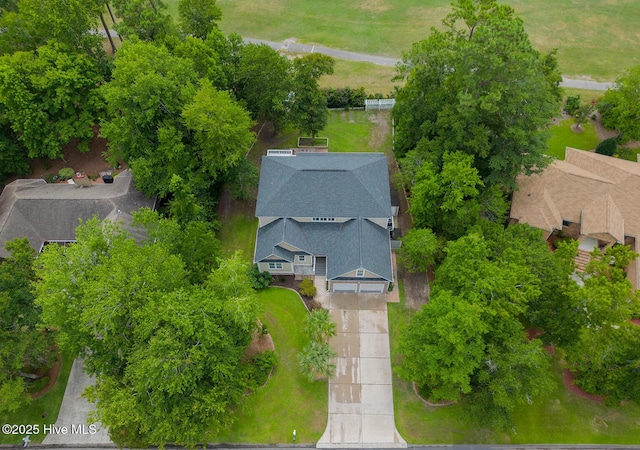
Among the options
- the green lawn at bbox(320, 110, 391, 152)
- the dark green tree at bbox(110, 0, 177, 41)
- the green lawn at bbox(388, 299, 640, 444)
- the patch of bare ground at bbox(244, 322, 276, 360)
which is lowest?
the green lawn at bbox(388, 299, 640, 444)

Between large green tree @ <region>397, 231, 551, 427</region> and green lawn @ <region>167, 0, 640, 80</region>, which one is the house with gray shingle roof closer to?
large green tree @ <region>397, 231, 551, 427</region>

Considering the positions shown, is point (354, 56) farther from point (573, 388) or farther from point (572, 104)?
point (573, 388)

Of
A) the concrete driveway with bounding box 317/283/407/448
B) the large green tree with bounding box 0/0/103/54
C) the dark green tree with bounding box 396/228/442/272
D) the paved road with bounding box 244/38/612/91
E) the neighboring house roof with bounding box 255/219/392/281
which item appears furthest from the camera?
the paved road with bounding box 244/38/612/91

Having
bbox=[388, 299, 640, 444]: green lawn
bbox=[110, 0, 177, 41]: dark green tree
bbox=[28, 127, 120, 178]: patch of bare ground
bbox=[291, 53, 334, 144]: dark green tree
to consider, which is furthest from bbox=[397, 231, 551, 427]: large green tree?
bbox=[110, 0, 177, 41]: dark green tree

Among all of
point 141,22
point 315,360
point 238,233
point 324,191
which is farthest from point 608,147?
point 141,22

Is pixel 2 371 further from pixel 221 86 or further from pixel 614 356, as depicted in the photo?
pixel 614 356

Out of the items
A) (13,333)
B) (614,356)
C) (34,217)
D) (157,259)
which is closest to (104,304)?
(157,259)
